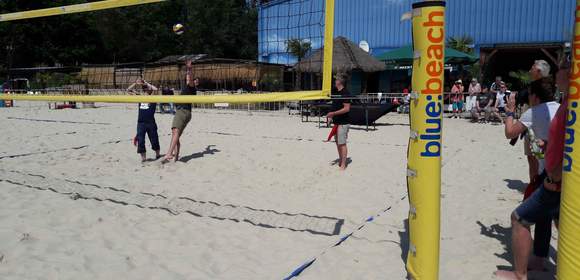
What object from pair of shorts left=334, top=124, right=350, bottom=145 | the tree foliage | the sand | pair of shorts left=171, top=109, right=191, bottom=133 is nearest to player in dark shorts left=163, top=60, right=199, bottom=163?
pair of shorts left=171, top=109, right=191, bottom=133

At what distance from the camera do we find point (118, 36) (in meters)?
27.8

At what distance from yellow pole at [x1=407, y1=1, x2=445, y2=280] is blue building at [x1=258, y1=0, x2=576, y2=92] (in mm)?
14083

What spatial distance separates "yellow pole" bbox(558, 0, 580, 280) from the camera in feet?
5.39

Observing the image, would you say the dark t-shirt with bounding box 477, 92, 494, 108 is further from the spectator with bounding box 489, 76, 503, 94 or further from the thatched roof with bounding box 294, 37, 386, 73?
the thatched roof with bounding box 294, 37, 386, 73

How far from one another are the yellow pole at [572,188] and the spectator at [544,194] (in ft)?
0.74

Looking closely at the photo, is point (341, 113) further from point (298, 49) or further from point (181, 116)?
point (298, 49)

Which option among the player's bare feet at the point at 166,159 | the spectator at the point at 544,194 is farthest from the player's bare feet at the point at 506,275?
the player's bare feet at the point at 166,159

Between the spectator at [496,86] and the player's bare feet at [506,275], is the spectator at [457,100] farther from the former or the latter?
the player's bare feet at [506,275]

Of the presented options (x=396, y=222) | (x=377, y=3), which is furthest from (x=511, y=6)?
(x=396, y=222)

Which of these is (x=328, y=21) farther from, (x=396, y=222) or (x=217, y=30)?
(x=217, y=30)

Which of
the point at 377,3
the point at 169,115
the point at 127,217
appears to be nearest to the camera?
the point at 127,217

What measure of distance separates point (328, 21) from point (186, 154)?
4183 mm

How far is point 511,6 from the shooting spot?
61.1 ft

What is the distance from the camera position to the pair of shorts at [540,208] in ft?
7.15
